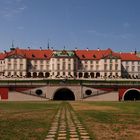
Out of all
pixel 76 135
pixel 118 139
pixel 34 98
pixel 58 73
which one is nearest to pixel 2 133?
pixel 76 135

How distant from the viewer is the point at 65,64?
160 metres

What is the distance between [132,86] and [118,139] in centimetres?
9458

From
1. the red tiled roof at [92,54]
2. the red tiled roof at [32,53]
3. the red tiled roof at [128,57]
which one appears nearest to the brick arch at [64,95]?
the red tiled roof at [32,53]

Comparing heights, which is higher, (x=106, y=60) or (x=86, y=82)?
(x=106, y=60)

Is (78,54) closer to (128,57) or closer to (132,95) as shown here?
(128,57)

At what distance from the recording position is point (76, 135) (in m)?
21.2

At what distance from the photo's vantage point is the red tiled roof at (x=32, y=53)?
161875 mm

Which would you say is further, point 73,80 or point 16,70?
point 16,70

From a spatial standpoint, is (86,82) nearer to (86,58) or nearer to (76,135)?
(86,58)

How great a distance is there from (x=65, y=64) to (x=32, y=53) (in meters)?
17.6

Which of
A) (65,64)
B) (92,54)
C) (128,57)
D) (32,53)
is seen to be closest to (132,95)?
(65,64)

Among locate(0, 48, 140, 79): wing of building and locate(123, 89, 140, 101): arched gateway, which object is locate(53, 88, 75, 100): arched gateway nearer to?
locate(123, 89, 140, 101): arched gateway

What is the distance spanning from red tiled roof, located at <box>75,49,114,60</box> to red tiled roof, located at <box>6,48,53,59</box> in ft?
46.3

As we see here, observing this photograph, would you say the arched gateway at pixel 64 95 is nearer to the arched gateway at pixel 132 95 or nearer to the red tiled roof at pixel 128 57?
the arched gateway at pixel 132 95
